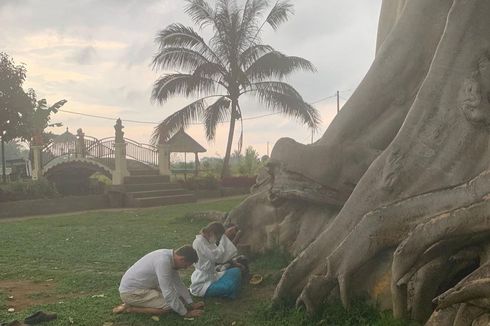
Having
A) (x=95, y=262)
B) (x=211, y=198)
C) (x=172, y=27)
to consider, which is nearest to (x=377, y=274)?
(x=95, y=262)

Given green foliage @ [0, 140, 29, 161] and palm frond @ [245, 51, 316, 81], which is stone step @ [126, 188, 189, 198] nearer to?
palm frond @ [245, 51, 316, 81]

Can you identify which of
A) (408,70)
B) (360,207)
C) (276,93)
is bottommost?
(360,207)

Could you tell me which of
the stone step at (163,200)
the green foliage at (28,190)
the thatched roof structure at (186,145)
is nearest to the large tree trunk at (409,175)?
the stone step at (163,200)

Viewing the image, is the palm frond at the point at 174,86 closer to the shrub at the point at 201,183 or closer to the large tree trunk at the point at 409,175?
the shrub at the point at 201,183

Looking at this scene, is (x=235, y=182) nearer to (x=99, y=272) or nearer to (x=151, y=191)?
(x=151, y=191)

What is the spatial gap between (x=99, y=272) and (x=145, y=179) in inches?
586

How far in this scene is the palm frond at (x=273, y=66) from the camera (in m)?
24.9

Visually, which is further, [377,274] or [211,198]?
[211,198]

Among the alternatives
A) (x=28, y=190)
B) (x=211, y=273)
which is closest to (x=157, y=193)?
(x=28, y=190)

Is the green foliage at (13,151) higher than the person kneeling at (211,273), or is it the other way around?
the green foliage at (13,151)

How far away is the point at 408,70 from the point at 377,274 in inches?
99.6

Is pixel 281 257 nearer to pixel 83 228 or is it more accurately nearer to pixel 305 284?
pixel 305 284

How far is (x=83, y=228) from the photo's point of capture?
45.5 feet

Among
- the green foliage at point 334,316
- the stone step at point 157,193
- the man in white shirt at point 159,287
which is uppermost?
the stone step at point 157,193
